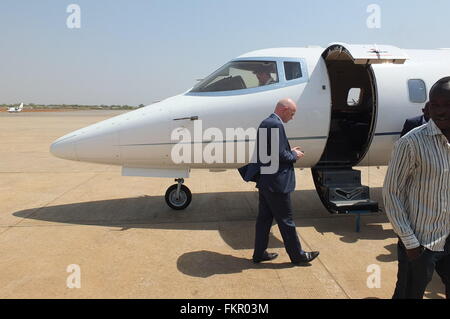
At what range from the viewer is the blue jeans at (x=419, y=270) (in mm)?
2473

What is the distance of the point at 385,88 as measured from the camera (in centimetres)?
572

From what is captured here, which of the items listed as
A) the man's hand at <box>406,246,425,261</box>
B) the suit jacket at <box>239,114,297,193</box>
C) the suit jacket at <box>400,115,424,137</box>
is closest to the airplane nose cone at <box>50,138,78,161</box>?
the suit jacket at <box>239,114,297,193</box>

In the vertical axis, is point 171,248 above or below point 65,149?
below

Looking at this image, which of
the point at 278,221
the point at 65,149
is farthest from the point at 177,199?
Answer: the point at 278,221

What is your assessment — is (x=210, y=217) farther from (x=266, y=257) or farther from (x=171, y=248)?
(x=266, y=257)

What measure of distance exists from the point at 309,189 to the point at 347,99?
90.4 inches

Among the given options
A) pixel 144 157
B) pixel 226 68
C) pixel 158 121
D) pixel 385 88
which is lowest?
pixel 144 157

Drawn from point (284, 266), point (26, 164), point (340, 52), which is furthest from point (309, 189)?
point (26, 164)

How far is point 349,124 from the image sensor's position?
7.32 m

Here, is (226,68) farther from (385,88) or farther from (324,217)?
(324,217)

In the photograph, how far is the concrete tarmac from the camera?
12.4 feet

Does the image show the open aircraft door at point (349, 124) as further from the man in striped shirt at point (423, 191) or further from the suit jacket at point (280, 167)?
the man in striped shirt at point (423, 191)

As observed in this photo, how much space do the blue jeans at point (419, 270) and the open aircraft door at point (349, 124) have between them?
2654 mm

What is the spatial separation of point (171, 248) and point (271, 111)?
2.58m
